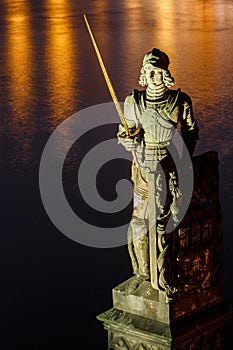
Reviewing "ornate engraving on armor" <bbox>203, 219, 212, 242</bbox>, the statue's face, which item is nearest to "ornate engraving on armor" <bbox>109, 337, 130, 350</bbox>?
"ornate engraving on armor" <bbox>203, 219, 212, 242</bbox>

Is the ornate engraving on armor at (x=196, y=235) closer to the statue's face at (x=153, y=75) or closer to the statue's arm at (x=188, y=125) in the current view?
the statue's arm at (x=188, y=125)

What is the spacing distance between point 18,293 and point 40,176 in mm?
4526

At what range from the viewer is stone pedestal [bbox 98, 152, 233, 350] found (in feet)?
25.0

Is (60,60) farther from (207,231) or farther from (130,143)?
(207,231)

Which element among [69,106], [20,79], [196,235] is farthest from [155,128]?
[20,79]

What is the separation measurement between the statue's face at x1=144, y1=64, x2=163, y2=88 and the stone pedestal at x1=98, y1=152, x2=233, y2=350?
61cm

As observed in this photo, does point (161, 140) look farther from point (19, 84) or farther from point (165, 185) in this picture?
point (19, 84)

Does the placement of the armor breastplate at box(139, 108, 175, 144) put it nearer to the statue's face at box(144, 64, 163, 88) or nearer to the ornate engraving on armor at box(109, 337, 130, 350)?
the statue's face at box(144, 64, 163, 88)

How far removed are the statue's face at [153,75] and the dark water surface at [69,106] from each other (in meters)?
5.35

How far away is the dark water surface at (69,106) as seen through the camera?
13.6m

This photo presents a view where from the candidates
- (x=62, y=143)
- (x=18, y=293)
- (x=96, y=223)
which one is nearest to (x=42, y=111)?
(x=62, y=143)

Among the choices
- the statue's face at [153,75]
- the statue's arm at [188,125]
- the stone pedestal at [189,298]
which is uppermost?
the statue's face at [153,75]

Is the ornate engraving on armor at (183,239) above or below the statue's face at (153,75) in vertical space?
below

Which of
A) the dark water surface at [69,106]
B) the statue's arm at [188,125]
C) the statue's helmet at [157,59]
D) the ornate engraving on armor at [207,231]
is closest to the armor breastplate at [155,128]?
the statue's arm at [188,125]
